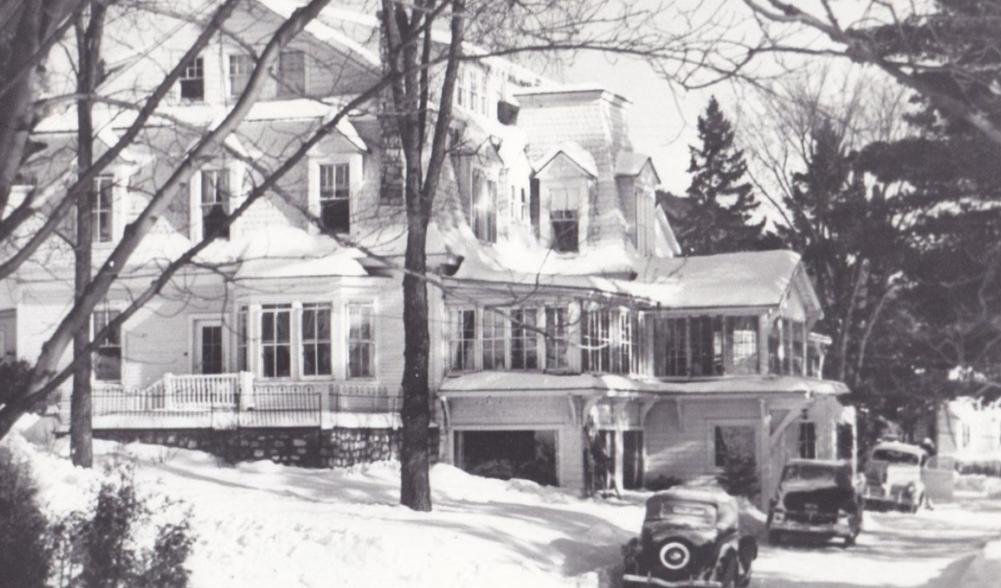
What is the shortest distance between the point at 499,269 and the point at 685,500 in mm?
11758

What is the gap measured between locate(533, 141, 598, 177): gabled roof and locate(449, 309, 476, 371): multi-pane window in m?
5.69

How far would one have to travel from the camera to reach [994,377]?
1325 inches

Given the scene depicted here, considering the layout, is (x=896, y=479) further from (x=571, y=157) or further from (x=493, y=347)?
(x=493, y=347)

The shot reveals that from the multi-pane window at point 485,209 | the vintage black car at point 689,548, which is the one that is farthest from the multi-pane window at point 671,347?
the vintage black car at point 689,548

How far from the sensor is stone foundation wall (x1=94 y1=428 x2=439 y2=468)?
3278cm

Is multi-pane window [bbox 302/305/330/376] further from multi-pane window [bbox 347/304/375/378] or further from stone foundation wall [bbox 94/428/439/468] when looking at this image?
stone foundation wall [bbox 94/428/439/468]

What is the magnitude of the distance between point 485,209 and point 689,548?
53.2 feet

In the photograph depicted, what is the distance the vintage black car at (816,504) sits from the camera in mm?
32688

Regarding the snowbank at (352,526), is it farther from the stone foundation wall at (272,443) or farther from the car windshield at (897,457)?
the car windshield at (897,457)

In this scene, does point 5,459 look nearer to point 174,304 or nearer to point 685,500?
point 685,500

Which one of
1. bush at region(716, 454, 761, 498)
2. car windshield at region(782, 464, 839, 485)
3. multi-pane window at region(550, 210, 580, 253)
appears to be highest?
multi-pane window at region(550, 210, 580, 253)

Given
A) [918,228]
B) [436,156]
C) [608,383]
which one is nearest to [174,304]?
[608,383]

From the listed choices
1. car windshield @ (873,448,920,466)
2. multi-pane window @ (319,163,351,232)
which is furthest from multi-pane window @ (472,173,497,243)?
car windshield @ (873,448,920,466)

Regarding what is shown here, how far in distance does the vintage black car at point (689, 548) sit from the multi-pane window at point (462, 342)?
1199 cm
